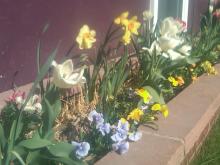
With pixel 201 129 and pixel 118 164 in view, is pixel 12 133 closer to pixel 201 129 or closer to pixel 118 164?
pixel 118 164

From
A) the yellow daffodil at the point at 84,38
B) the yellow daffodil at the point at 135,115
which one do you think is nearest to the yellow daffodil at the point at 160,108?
the yellow daffodil at the point at 135,115

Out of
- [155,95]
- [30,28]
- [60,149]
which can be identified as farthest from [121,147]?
[30,28]

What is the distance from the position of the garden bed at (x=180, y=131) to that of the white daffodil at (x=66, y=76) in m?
0.51

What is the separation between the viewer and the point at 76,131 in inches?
121

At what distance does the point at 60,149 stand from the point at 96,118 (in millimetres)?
574

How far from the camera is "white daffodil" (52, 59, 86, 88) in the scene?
2.46 m

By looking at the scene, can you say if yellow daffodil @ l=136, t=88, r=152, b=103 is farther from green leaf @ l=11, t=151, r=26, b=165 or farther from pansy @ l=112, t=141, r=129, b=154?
green leaf @ l=11, t=151, r=26, b=165

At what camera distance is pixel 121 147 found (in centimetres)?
288

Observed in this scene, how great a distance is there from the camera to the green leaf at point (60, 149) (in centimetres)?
242

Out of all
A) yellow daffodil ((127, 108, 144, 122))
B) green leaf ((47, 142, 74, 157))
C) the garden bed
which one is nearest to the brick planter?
the garden bed

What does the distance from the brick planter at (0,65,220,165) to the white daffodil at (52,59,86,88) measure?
511 millimetres

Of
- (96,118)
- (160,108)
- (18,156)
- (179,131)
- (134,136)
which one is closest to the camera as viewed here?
(18,156)

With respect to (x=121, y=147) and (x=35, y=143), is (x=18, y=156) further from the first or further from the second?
(x=121, y=147)

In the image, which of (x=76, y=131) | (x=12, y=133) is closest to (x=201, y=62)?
(x=76, y=131)
